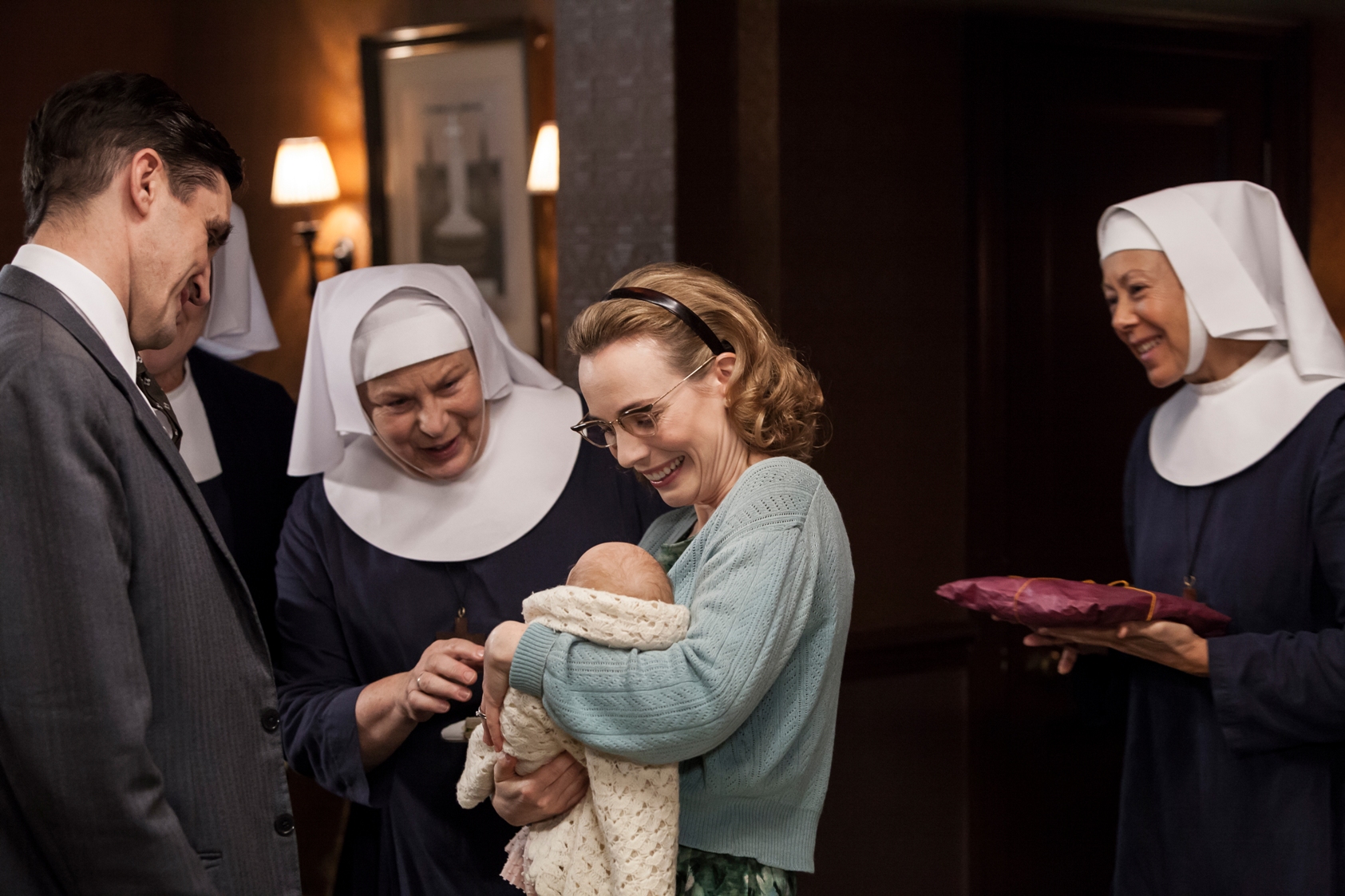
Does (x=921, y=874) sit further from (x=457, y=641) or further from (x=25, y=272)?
(x=25, y=272)

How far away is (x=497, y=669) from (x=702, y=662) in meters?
0.35

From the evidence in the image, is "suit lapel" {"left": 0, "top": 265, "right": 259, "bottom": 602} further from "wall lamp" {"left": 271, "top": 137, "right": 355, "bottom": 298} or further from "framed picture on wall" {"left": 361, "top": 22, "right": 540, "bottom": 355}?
"wall lamp" {"left": 271, "top": 137, "right": 355, "bottom": 298}

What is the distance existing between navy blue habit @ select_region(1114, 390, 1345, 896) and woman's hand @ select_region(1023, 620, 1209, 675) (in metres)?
0.03

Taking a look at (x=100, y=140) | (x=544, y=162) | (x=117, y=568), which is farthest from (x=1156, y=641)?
(x=544, y=162)

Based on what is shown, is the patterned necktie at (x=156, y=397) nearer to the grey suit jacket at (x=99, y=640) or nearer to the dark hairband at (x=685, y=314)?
the grey suit jacket at (x=99, y=640)

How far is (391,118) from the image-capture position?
5.66m

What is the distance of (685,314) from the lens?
6.07ft

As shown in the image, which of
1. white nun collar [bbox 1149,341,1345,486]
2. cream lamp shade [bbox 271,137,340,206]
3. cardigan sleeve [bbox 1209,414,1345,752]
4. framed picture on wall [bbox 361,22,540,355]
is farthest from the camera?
cream lamp shade [bbox 271,137,340,206]

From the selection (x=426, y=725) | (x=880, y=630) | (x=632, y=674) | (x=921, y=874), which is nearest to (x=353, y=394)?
(x=426, y=725)

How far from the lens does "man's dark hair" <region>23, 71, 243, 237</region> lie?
5.30 feet

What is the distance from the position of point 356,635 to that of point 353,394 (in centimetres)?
47

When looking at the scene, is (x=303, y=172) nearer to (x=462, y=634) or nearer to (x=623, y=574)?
(x=462, y=634)

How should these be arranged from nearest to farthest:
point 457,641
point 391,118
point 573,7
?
1. point 457,641
2. point 573,7
3. point 391,118

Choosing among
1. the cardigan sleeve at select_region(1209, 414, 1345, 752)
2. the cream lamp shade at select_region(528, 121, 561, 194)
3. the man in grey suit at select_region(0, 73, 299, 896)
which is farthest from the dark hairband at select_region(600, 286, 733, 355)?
the cream lamp shade at select_region(528, 121, 561, 194)
